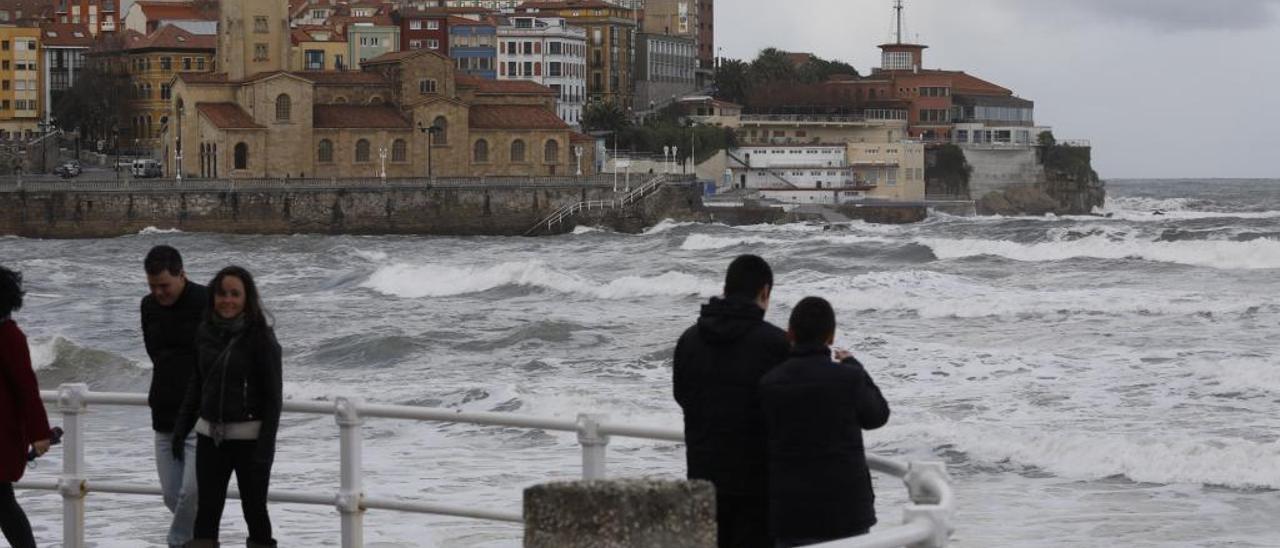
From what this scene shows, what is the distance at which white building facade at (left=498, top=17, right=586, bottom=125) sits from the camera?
9641cm

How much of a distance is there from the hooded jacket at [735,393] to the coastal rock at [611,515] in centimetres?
164

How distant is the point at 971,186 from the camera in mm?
104312

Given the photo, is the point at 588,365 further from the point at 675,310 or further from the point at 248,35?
the point at 248,35

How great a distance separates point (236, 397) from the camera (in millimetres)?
6547

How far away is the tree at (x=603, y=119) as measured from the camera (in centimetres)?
9400

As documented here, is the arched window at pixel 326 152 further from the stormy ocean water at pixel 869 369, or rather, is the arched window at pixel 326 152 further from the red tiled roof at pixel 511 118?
the stormy ocean water at pixel 869 369

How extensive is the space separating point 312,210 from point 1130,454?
56699mm

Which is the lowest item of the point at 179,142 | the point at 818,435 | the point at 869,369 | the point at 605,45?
the point at 869,369

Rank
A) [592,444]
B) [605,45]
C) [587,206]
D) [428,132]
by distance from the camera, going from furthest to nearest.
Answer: [605,45] → [428,132] → [587,206] → [592,444]

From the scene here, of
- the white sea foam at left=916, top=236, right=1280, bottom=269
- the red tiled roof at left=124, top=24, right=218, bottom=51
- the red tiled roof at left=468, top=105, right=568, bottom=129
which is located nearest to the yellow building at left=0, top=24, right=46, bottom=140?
the red tiled roof at left=124, top=24, right=218, bottom=51

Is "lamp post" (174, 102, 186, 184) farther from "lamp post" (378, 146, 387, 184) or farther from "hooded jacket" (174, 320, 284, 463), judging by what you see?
"hooded jacket" (174, 320, 284, 463)

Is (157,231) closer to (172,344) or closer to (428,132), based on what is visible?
(428,132)

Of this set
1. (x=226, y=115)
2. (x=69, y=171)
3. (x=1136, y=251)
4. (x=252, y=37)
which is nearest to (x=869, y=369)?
(x=1136, y=251)

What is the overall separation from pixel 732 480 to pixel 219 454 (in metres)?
1.87
